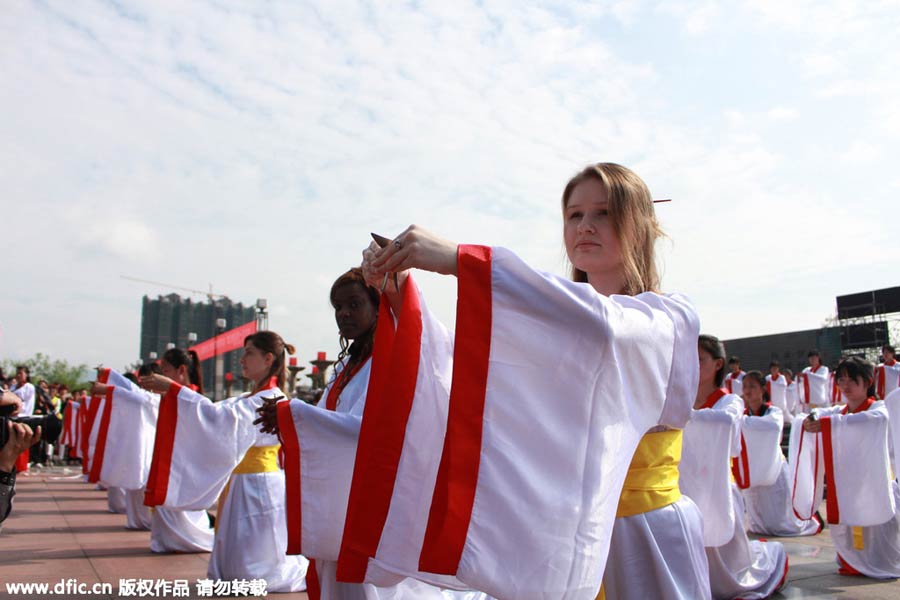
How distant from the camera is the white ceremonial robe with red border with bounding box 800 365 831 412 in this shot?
59.0 ft

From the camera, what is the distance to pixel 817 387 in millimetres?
18000

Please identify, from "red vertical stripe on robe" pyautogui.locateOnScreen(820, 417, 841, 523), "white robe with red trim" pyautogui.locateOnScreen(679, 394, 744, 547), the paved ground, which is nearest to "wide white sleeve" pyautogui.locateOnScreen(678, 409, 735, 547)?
"white robe with red trim" pyautogui.locateOnScreen(679, 394, 744, 547)

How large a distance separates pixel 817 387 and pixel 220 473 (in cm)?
1591

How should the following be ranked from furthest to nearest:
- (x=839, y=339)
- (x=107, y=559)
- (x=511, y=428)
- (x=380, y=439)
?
(x=839, y=339)
(x=107, y=559)
(x=380, y=439)
(x=511, y=428)

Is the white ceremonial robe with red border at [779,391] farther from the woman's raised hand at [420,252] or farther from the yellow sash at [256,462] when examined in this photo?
the woman's raised hand at [420,252]

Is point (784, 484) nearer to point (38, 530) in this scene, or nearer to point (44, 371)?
point (38, 530)

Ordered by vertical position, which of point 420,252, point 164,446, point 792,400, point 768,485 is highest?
point 420,252

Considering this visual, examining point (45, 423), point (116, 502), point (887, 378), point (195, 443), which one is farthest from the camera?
point (887, 378)

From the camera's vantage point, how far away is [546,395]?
5.81ft

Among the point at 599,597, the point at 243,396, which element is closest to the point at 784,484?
the point at 243,396

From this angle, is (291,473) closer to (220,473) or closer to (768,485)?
(220,473)

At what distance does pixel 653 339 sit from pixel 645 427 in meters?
0.22

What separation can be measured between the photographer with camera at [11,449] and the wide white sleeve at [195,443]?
3.16 m

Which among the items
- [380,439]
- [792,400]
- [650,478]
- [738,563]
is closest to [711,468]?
[738,563]
